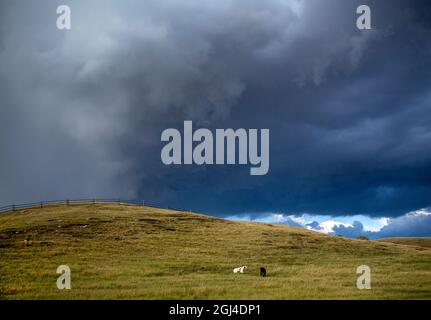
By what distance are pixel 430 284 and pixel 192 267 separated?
19598 millimetres

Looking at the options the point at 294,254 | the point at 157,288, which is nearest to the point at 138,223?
the point at 294,254

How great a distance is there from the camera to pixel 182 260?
42688mm

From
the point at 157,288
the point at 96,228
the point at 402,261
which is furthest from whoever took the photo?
the point at 96,228

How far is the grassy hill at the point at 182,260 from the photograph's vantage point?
1070 inches

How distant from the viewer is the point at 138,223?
219 ft

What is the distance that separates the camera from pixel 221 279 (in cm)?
3291

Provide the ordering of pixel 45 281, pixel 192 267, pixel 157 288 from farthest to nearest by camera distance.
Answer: pixel 192 267
pixel 45 281
pixel 157 288

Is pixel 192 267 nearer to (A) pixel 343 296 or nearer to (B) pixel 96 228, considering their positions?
(A) pixel 343 296

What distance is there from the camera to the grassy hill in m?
27.2

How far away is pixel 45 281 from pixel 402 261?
35281mm
